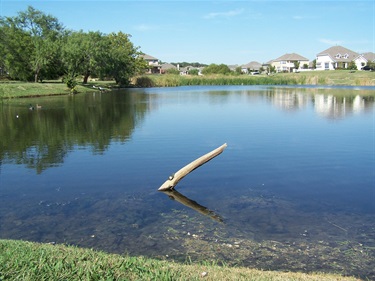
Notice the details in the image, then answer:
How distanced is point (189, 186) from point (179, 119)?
19.3 metres

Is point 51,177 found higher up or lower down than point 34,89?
lower down

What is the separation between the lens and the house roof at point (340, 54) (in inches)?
5271

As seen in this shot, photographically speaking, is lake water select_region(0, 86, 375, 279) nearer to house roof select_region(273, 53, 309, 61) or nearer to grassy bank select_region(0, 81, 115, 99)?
grassy bank select_region(0, 81, 115, 99)

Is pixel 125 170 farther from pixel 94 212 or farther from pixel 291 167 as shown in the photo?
pixel 291 167

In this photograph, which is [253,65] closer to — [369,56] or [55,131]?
[369,56]

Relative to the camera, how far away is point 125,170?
1642cm

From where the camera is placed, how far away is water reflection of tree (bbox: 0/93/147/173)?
764 inches

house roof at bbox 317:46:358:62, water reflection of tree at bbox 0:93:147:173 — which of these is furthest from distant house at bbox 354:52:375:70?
water reflection of tree at bbox 0:93:147:173

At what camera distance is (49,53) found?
7069 cm

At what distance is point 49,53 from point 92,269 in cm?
7056

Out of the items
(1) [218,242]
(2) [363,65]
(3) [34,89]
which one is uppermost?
(2) [363,65]

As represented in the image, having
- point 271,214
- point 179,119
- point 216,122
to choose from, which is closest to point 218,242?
point 271,214

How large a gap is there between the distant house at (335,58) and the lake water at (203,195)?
381 ft

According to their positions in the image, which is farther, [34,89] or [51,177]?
[34,89]
